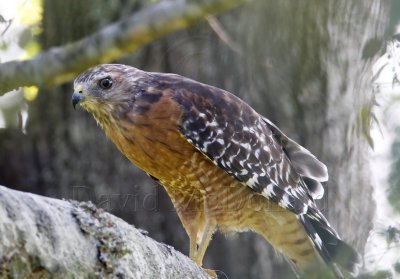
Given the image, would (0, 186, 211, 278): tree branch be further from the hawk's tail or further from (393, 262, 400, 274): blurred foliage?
the hawk's tail

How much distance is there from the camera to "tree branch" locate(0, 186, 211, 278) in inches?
78.3

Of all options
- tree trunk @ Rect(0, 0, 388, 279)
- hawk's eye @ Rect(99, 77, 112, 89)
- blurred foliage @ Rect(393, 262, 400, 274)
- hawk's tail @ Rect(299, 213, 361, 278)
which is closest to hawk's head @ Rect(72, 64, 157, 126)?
→ hawk's eye @ Rect(99, 77, 112, 89)

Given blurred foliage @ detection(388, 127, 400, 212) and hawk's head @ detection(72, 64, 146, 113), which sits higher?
blurred foliage @ detection(388, 127, 400, 212)

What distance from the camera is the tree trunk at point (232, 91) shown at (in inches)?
185

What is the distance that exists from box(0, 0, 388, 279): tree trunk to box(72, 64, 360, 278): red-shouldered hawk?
203mm

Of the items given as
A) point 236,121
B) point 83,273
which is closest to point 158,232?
point 236,121

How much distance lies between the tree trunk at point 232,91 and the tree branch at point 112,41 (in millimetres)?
1779

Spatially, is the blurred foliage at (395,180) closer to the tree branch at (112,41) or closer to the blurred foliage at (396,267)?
the blurred foliage at (396,267)

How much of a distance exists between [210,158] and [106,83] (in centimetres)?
80

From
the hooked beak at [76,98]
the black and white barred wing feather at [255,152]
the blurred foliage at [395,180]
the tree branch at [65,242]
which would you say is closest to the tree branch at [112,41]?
the tree branch at [65,242]

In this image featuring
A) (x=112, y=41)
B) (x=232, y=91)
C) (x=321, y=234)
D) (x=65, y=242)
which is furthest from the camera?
(x=232, y=91)

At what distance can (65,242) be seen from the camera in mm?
2176

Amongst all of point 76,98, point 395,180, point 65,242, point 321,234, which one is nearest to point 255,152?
point 321,234

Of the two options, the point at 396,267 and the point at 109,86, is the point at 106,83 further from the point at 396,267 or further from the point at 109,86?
the point at 396,267
